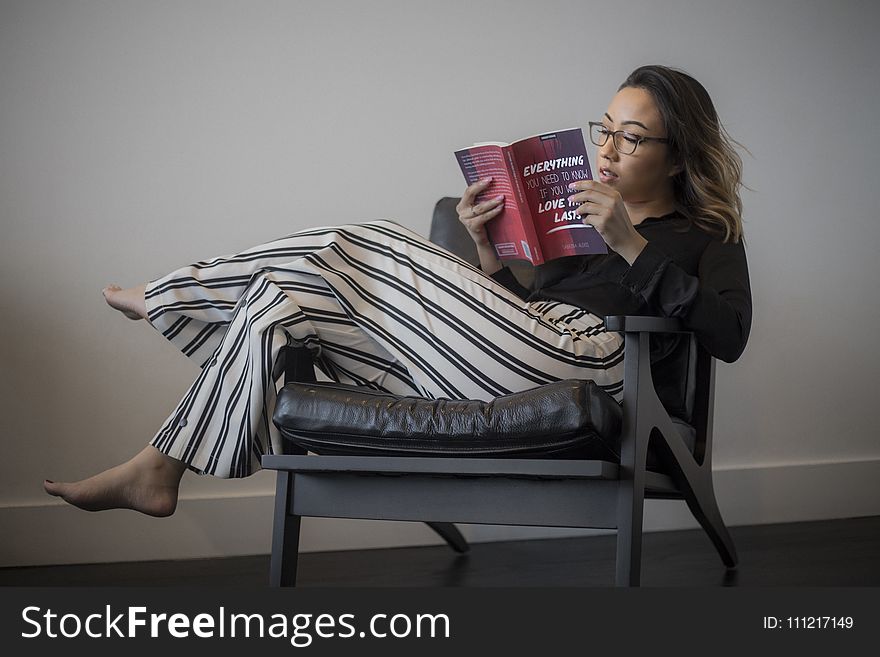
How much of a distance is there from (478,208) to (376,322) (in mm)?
319

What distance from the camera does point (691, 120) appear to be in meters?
1.82

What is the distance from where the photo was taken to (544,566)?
2066 mm

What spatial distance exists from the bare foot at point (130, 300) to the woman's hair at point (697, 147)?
3.59 ft

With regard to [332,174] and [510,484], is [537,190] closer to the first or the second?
[510,484]

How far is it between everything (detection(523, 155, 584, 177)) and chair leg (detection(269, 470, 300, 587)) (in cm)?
67

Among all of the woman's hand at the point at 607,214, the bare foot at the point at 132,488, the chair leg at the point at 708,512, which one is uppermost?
the woman's hand at the point at 607,214

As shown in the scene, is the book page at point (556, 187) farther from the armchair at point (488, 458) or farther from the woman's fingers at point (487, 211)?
the armchair at point (488, 458)

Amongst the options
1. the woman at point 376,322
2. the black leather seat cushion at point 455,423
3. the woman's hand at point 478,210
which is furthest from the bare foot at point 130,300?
the woman's hand at point 478,210

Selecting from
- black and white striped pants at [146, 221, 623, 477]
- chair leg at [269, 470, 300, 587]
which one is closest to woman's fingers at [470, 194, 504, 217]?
black and white striped pants at [146, 221, 623, 477]

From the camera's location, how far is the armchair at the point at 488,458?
4.15ft

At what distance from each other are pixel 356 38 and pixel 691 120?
3.69 feet

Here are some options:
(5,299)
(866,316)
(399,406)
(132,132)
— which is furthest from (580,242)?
(866,316)

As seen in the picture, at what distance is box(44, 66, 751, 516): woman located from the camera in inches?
57.9

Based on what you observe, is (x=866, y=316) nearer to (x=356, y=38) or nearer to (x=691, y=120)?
(x=691, y=120)
